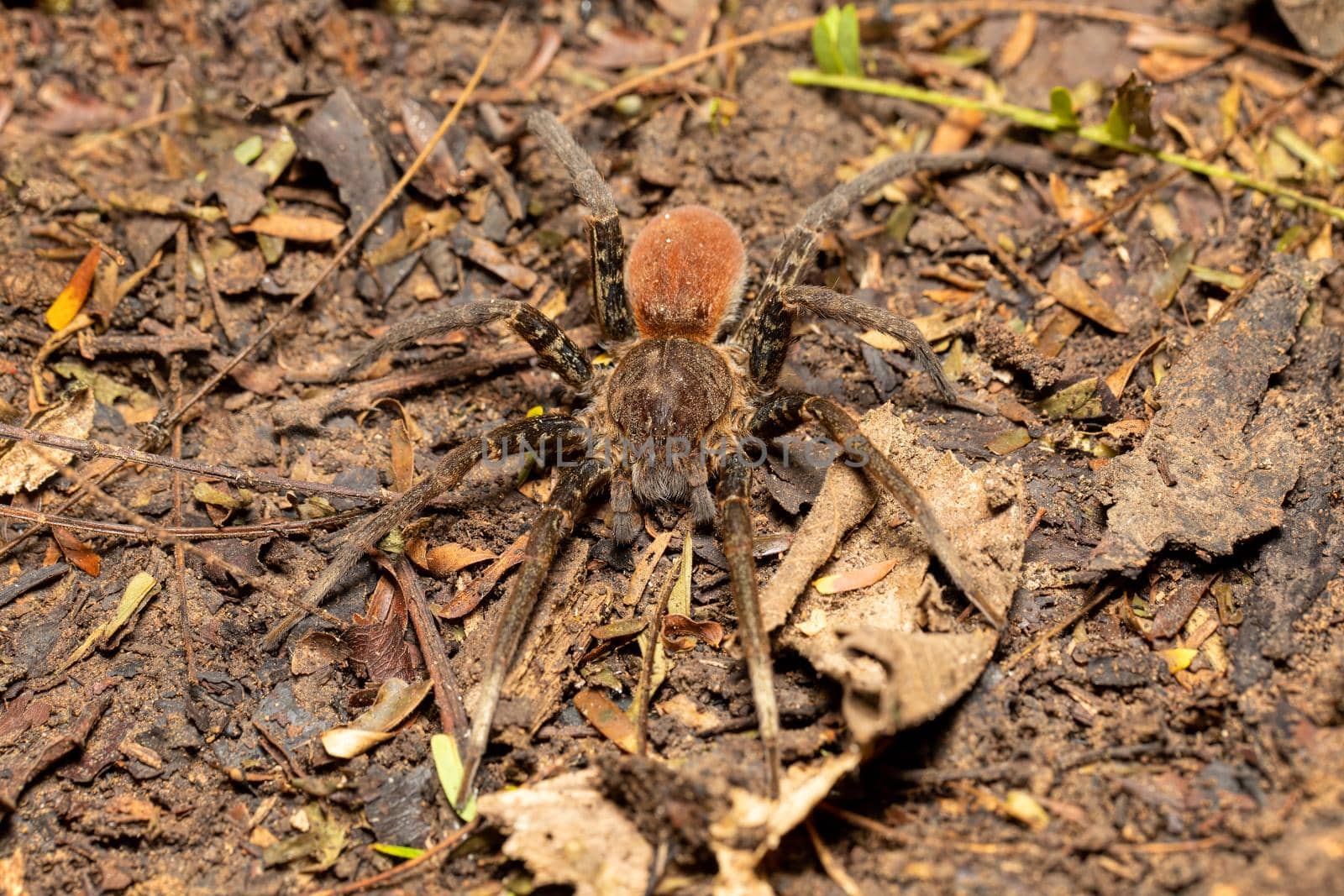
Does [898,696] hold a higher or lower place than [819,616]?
higher

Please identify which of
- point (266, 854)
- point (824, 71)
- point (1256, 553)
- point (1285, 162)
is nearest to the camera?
point (266, 854)

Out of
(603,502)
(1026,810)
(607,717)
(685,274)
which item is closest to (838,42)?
(685,274)

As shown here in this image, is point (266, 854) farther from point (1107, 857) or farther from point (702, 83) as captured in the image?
point (702, 83)

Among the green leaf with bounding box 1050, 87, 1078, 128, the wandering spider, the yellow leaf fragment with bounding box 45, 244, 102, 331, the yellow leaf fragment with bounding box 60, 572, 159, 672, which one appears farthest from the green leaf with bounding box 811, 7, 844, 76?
the yellow leaf fragment with bounding box 60, 572, 159, 672

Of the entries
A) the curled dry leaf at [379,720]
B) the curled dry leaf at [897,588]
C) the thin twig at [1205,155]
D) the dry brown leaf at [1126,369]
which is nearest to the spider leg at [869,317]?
the curled dry leaf at [897,588]

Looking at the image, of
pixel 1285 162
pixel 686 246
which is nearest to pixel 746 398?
pixel 686 246

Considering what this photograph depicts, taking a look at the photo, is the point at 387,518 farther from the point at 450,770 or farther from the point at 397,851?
the point at 397,851

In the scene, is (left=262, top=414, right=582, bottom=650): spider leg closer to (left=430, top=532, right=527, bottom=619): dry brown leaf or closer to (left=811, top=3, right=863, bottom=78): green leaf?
(left=430, top=532, right=527, bottom=619): dry brown leaf
